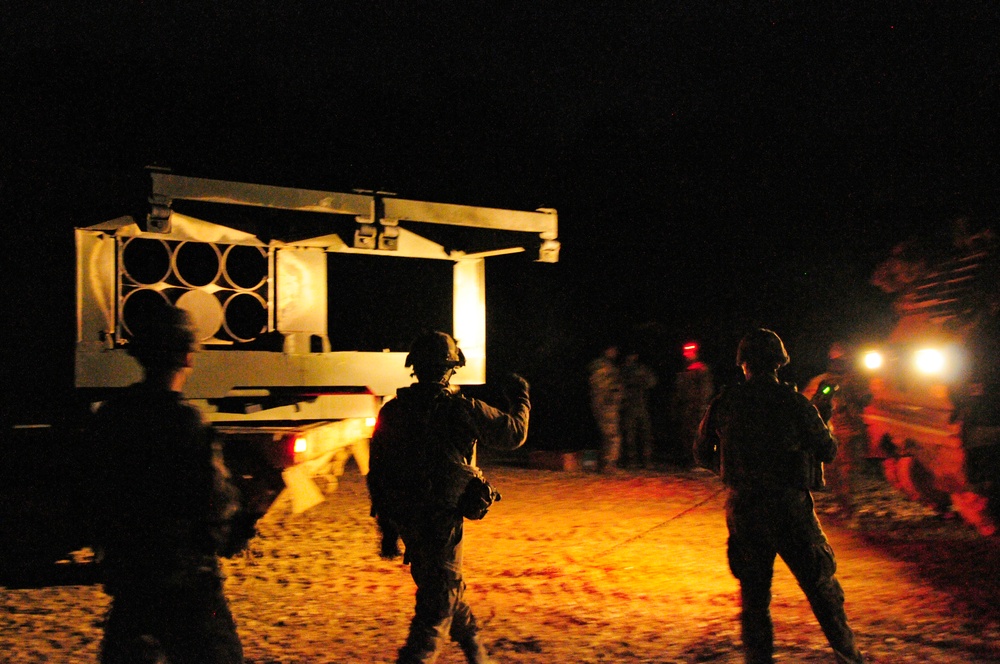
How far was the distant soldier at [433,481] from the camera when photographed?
3727 mm

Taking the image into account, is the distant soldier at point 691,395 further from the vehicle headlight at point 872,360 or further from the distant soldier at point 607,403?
the vehicle headlight at point 872,360

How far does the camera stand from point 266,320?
23.9 feet

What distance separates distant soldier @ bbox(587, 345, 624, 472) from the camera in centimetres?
1204

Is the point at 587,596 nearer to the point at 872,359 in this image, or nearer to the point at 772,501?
the point at 772,501

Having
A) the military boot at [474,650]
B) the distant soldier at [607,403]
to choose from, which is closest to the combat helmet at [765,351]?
the military boot at [474,650]

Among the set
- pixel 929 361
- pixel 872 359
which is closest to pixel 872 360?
pixel 872 359

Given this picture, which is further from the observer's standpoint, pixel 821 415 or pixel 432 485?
pixel 821 415

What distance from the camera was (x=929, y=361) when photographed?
7.47 m

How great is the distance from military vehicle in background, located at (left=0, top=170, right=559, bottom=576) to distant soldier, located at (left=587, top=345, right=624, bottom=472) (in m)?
4.27

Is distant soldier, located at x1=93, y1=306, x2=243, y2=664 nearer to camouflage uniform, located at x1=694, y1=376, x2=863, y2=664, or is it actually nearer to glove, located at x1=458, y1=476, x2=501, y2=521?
glove, located at x1=458, y1=476, x2=501, y2=521

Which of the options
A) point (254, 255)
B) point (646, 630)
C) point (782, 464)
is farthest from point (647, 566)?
point (254, 255)

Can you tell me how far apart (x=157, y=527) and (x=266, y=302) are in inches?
180

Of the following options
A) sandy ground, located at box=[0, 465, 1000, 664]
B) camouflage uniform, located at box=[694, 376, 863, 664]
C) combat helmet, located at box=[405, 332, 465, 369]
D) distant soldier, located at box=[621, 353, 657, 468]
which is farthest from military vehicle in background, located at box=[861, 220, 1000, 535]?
combat helmet, located at box=[405, 332, 465, 369]

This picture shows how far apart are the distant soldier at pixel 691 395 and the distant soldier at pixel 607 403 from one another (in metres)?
0.98
